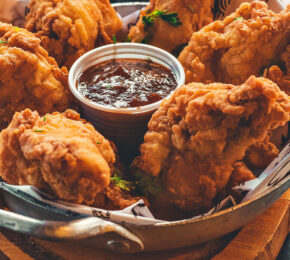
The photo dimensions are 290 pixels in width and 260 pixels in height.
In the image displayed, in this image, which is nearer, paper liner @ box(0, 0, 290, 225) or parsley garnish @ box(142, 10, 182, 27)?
paper liner @ box(0, 0, 290, 225)

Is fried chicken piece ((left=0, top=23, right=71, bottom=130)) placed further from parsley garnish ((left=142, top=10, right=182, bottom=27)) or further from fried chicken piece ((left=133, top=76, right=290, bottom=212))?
parsley garnish ((left=142, top=10, right=182, bottom=27))

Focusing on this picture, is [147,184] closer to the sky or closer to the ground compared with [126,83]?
closer to the ground

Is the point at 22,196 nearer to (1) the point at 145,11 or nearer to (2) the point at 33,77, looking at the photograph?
(2) the point at 33,77

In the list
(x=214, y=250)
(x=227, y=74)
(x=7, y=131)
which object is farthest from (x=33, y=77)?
(x=214, y=250)

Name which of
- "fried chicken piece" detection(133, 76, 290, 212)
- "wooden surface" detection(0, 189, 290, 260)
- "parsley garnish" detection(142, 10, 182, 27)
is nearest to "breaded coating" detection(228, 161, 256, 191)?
Result: "fried chicken piece" detection(133, 76, 290, 212)

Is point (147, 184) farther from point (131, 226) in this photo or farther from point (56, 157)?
point (56, 157)

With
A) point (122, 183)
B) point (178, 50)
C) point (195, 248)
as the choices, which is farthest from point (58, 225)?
point (178, 50)
